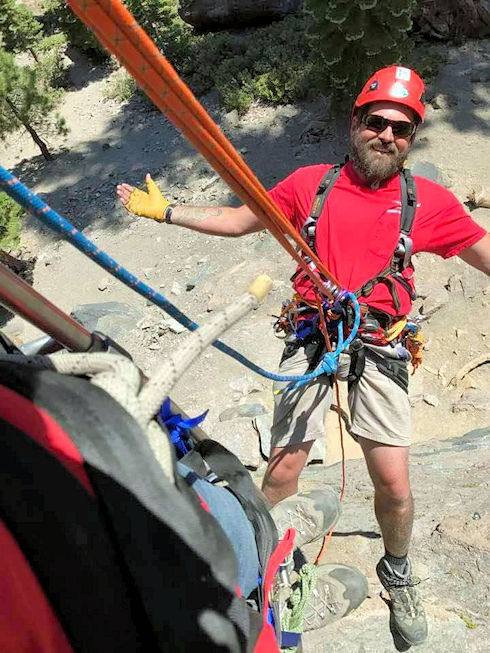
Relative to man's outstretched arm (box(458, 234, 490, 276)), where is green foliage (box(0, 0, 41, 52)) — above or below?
above

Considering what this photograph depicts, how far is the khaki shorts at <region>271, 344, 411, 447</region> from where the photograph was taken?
2.71m

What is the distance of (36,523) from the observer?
2.33 feet

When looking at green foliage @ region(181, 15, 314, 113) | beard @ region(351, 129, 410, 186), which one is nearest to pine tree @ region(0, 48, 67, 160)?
green foliage @ region(181, 15, 314, 113)

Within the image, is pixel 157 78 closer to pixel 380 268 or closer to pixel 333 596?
pixel 380 268

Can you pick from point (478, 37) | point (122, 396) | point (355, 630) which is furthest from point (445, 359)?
point (478, 37)

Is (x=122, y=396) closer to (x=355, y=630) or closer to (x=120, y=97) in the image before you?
(x=355, y=630)

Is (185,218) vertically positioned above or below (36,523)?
below

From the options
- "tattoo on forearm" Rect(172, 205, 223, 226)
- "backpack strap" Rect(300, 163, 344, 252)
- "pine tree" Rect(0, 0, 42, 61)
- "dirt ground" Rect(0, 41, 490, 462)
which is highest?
"pine tree" Rect(0, 0, 42, 61)

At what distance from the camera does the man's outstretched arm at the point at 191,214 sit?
2.90 metres

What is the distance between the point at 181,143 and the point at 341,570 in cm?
906

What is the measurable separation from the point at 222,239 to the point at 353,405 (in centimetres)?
515

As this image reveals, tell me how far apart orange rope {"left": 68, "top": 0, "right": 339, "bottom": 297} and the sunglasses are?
1.34 meters

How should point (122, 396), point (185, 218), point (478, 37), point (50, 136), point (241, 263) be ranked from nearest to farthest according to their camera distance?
point (122, 396) → point (185, 218) → point (241, 263) → point (478, 37) → point (50, 136)

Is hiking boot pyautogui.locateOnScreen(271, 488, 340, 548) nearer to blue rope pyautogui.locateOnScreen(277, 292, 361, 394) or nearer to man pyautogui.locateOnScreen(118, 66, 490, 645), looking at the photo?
man pyautogui.locateOnScreen(118, 66, 490, 645)
